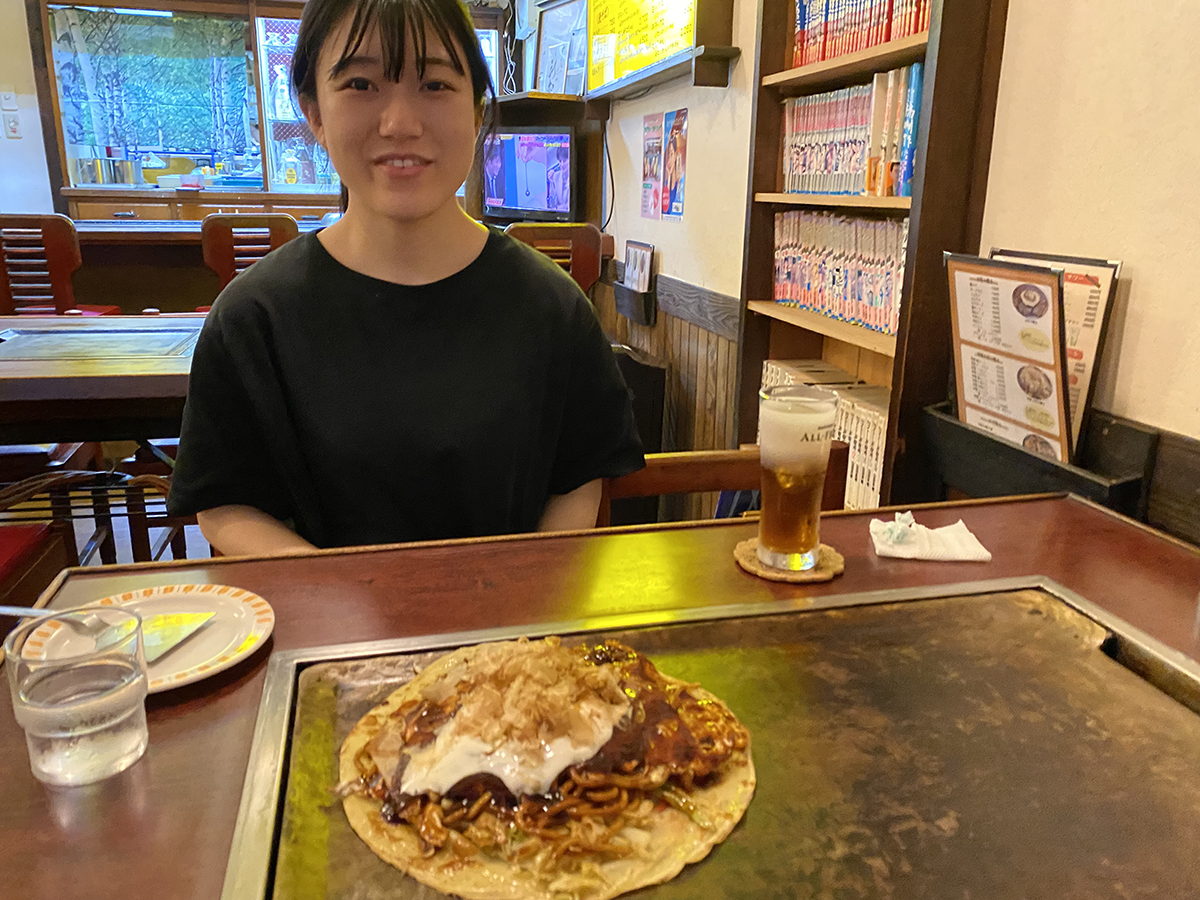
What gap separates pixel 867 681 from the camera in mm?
802

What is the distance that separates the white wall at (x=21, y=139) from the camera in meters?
5.68

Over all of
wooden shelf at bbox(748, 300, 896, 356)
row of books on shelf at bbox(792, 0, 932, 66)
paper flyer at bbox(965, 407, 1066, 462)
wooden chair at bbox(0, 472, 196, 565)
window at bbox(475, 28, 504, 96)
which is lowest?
wooden chair at bbox(0, 472, 196, 565)

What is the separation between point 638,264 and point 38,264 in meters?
2.39

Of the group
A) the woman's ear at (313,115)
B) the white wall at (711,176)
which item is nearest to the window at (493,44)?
the white wall at (711,176)

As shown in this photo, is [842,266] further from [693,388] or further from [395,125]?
[395,125]

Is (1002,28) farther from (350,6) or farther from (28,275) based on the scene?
(28,275)

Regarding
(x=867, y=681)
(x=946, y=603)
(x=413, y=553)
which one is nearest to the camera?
(x=867, y=681)

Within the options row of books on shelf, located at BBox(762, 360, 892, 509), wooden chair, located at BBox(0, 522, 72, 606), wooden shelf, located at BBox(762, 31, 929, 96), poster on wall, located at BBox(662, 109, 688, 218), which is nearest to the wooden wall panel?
poster on wall, located at BBox(662, 109, 688, 218)

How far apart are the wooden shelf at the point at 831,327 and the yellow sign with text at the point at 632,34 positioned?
998 millimetres

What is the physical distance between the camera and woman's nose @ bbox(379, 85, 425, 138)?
1171 mm

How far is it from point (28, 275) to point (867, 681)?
3.64 metres

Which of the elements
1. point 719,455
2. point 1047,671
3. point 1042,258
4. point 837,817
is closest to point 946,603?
point 1047,671

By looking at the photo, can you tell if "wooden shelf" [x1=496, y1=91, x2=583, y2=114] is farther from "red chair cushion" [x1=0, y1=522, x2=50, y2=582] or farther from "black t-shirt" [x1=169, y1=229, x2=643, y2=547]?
"black t-shirt" [x1=169, y1=229, x2=643, y2=547]

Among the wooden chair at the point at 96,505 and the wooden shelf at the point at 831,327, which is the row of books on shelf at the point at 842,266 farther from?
the wooden chair at the point at 96,505
